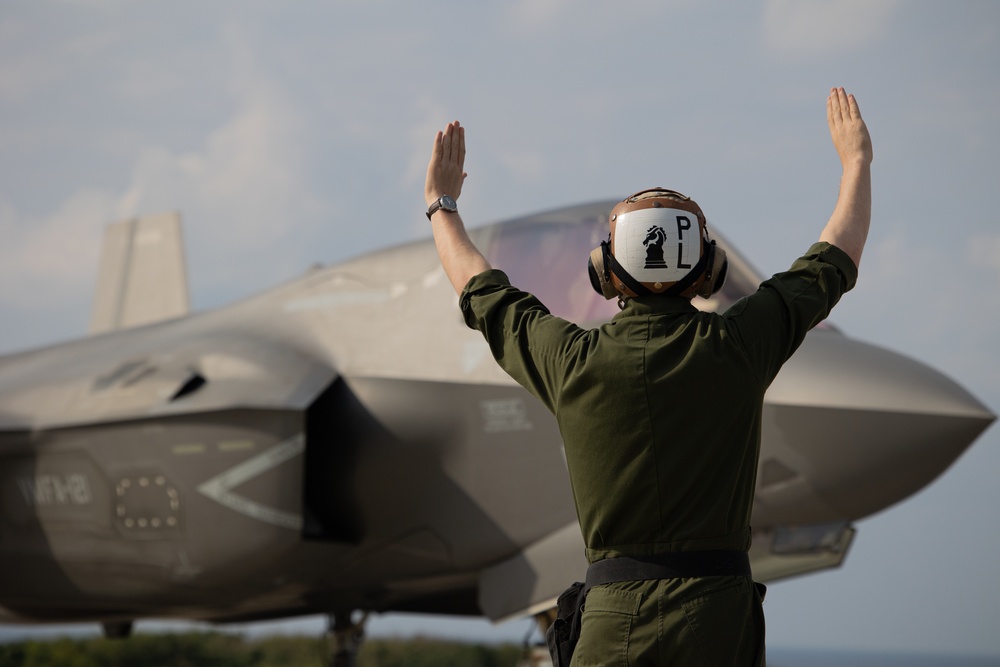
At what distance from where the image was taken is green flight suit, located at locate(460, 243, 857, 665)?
6.13 feet

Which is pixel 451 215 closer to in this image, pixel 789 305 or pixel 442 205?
pixel 442 205

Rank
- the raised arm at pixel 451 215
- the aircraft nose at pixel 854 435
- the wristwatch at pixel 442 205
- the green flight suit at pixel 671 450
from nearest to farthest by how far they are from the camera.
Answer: the green flight suit at pixel 671 450
the raised arm at pixel 451 215
the wristwatch at pixel 442 205
the aircraft nose at pixel 854 435

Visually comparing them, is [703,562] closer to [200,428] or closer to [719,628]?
[719,628]

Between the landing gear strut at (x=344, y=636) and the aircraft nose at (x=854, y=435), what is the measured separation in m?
3.87

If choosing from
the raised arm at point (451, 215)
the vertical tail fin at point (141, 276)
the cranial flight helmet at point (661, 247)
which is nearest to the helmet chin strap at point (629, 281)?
the cranial flight helmet at point (661, 247)

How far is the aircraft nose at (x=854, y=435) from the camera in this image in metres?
5.05

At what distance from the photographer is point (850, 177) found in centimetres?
222

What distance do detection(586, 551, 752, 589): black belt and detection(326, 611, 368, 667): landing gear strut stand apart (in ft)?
21.3

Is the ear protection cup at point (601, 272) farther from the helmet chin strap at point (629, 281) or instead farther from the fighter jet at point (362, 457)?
the fighter jet at point (362, 457)

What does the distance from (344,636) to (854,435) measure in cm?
451

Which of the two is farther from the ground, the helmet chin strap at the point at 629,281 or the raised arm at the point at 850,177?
the raised arm at the point at 850,177

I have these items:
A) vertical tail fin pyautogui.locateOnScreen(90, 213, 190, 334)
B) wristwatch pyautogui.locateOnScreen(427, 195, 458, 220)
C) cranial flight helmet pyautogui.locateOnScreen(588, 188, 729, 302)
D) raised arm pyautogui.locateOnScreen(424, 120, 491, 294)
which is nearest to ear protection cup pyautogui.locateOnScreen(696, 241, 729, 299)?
cranial flight helmet pyautogui.locateOnScreen(588, 188, 729, 302)

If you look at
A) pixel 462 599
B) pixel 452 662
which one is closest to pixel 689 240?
pixel 462 599

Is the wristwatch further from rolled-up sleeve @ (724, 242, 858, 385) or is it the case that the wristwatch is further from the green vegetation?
the green vegetation
